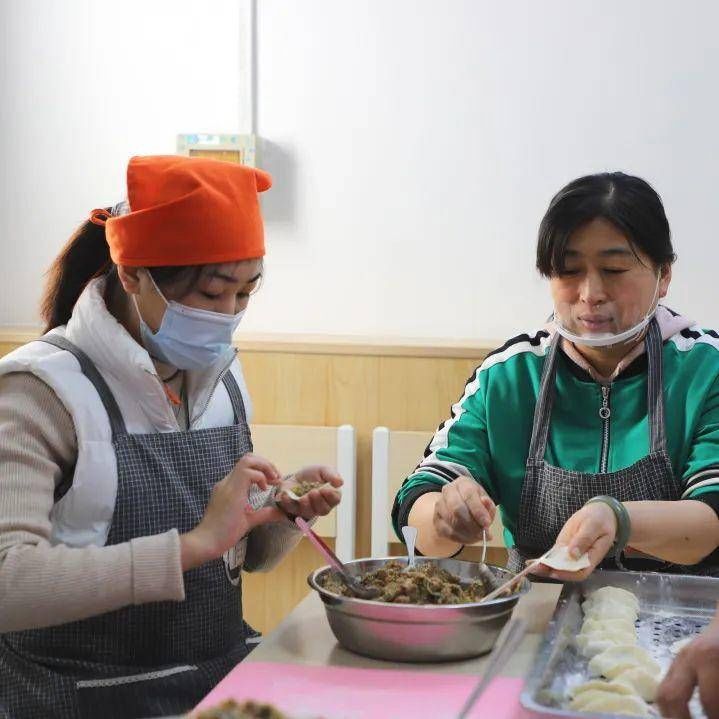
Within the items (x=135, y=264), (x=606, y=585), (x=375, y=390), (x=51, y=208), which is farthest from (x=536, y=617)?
(x=51, y=208)

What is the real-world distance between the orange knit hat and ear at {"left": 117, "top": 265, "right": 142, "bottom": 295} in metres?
0.02

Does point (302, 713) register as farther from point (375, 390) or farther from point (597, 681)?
point (375, 390)

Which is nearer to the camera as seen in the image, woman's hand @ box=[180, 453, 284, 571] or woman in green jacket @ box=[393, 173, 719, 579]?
woman's hand @ box=[180, 453, 284, 571]

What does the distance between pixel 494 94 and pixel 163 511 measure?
200cm

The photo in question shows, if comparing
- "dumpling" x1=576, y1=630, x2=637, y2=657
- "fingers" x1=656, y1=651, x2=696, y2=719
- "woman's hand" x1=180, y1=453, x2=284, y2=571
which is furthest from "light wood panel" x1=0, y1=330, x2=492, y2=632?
"fingers" x1=656, y1=651, x2=696, y2=719

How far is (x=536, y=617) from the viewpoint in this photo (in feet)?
5.47

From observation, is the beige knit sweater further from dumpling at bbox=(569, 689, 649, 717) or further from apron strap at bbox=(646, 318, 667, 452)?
apron strap at bbox=(646, 318, 667, 452)

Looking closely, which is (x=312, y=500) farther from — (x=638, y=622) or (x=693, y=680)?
(x=693, y=680)

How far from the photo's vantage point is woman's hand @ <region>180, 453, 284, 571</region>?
1.51 meters

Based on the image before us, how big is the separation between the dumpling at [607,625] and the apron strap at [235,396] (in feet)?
2.71

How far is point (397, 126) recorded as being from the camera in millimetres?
3258

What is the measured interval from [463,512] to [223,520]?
479mm

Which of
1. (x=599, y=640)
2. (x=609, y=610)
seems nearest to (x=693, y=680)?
(x=599, y=640)

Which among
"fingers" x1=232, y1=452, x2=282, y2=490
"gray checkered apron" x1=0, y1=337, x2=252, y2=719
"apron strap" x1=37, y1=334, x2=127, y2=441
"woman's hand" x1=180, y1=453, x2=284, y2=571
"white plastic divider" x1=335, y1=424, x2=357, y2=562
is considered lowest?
"white plastic divider" x1=335, y1=424, x2=357, y2=562
